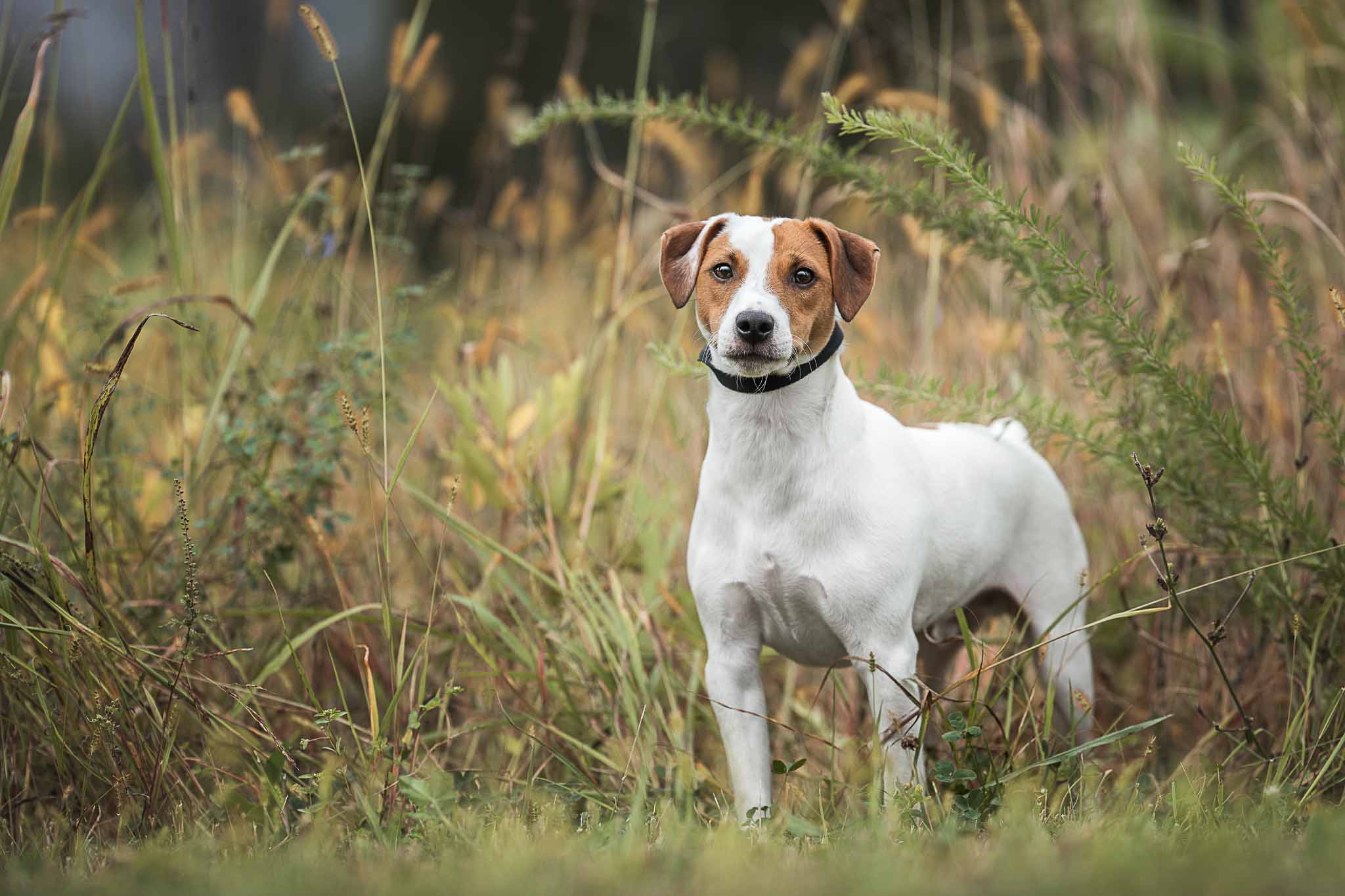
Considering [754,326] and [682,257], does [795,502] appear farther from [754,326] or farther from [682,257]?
[682,257]

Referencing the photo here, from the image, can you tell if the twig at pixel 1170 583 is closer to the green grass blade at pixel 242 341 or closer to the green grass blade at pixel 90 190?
the green grass blade at pixel 242 341

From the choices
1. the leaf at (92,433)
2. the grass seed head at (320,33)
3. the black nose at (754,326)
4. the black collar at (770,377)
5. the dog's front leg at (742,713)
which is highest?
the grass seed head at (320,33)

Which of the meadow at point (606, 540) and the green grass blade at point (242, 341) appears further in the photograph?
the green grass blade at point (242, 341)

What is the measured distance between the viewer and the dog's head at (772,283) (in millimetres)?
2551

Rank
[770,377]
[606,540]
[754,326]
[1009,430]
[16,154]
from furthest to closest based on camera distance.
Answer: [606,540]
[1009,430]
[16,154]
[770,377]
[754,326]

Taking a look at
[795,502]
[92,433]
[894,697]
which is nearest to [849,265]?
[795,502]

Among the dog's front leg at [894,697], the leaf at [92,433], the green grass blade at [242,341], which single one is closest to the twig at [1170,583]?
the dog's front leg at [894,697]

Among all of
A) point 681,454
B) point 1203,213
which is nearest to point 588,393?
point 681,454

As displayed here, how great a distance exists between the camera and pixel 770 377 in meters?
2.73

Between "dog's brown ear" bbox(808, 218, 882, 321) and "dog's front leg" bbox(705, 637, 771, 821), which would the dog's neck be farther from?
"dog's front leg" bbox(705, 637, 771, 821)

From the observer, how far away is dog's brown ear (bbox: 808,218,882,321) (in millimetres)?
2701

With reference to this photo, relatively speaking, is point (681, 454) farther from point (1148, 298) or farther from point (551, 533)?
point (1148, 298)

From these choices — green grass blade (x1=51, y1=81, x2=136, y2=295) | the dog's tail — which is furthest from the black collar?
green grass blade (x1=51, y1=81, x2=136, y2=295)

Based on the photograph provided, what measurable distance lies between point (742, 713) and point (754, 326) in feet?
3.10
